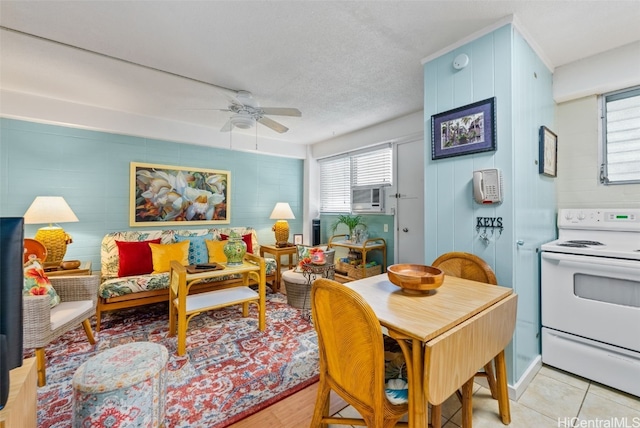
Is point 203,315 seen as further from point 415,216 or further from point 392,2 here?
point 392,2

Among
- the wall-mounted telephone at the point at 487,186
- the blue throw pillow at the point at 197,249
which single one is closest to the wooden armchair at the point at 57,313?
the blue throw pillow at the point at 197,249

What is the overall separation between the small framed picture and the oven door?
2.25ft

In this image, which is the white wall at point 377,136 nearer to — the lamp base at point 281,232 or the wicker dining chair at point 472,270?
the lamp base at point 281,232

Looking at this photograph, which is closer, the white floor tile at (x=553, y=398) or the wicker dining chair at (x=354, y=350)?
the wicker dining chair at (x=354, y=350)

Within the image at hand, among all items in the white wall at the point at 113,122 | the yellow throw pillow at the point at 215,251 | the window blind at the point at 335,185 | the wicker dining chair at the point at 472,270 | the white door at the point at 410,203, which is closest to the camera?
the wicker dining chair at the point at 472,270

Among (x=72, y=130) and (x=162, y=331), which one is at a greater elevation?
(x=72, y=130)

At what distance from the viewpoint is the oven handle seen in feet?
5.50

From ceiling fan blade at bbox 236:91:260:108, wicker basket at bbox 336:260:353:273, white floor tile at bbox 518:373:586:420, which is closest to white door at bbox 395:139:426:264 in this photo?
wicker basket at bbox 336:260:353:273

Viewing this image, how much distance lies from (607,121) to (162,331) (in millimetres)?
4474

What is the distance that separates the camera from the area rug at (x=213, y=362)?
162 cm

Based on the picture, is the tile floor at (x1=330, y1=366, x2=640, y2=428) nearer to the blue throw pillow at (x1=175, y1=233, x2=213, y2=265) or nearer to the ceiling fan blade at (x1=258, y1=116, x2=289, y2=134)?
the ceiling fan blade at (x1=258, y1=116, x2=289, y2=134)

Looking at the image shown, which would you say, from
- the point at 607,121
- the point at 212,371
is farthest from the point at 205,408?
the point at 607,121

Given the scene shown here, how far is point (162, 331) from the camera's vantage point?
2.64 m

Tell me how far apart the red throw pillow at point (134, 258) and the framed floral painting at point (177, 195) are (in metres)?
0.50
